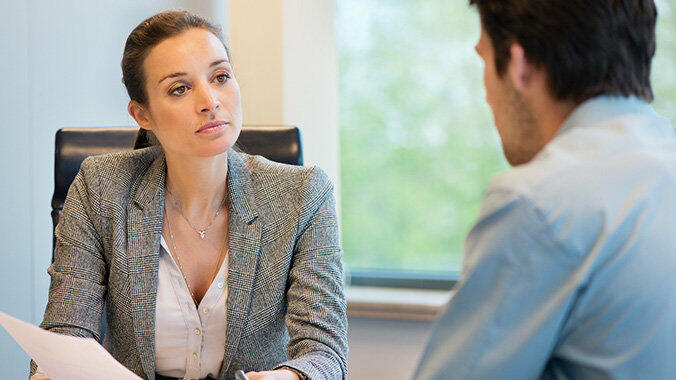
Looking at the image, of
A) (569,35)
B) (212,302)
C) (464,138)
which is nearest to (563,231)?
(569,35)

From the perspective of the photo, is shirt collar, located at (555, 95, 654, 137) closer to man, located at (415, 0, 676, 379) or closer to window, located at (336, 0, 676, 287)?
man, located at (415, 0, 676, 379)

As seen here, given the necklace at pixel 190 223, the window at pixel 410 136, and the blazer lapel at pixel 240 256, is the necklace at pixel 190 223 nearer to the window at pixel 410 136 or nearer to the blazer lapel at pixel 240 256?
the blazer lapel at pixel 240 256

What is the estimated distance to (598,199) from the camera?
27.6 inches

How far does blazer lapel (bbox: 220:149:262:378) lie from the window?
133 cm

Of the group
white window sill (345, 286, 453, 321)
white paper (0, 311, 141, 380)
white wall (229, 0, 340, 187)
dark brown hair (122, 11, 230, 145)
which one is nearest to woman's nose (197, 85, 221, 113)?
dark brown hair (122, 11, 230, 145)

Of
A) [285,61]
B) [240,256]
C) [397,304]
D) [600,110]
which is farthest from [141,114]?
[397,304]

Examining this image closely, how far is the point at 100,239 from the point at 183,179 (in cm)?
23

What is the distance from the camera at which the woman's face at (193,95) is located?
4.90ft

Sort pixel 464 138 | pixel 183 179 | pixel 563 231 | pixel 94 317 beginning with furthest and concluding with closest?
pixel 464 138
pixel 183 179
pixel 94 317
pixel 563 231

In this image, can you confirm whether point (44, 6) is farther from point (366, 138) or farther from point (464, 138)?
point (464, 138)

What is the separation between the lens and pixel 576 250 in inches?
27.2

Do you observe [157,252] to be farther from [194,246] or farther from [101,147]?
[101,147]

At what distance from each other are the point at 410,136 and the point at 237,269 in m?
1.49

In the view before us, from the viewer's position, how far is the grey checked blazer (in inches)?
55.8
